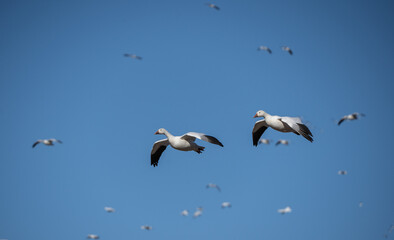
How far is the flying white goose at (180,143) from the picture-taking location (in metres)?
18.7

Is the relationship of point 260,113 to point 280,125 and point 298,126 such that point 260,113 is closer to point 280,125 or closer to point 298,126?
point 280,125

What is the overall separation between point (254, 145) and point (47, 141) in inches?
586

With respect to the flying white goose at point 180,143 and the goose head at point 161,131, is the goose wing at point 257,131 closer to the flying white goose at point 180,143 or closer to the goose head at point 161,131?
the flying white goose at point 180,143

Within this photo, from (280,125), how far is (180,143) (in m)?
3.54

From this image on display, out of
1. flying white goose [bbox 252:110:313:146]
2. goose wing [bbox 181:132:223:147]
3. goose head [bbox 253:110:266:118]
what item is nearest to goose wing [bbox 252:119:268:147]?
flying white goose [bbox 252:110:313:146]

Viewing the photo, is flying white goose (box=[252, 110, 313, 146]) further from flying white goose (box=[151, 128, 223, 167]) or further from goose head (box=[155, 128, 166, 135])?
goose head (box=[155, 128, 166, 135])

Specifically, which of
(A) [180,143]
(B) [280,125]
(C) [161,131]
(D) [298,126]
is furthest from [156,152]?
(D) [298,126]

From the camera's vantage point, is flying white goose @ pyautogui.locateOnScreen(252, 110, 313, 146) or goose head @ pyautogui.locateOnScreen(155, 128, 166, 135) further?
goose head @ pyautogui.locateOnScreen(155, 128, 166, 135)

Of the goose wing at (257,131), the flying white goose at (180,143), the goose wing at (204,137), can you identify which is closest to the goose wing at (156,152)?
the flying white goose at (180,143)

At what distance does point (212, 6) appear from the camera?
31.2m

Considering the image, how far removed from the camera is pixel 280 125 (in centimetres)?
1942

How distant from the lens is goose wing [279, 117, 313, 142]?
58.5ft

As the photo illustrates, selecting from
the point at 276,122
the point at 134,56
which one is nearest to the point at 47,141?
the point at 134,56

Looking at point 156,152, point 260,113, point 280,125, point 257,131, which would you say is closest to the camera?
point 280,125
